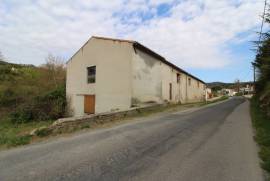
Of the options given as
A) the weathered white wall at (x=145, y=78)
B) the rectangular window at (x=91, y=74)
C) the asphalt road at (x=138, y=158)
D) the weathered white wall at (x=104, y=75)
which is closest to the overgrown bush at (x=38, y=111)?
the weathered white wall at (x=104, y=75)

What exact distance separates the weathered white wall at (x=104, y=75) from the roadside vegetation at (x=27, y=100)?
7.42 feet

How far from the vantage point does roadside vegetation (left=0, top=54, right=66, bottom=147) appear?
485 inches

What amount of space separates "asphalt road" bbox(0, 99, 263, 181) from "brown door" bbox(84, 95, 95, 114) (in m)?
10.7

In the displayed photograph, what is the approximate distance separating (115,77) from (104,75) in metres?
1.24

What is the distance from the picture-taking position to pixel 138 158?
5523 millimetres

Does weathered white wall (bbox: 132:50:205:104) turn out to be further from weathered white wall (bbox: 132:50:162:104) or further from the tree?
the tree

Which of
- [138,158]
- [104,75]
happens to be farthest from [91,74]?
[138,158]

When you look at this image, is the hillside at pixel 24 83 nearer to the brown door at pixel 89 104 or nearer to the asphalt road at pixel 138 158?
the brown door at pixel 89 104

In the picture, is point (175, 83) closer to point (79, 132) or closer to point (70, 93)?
point (70, 93)

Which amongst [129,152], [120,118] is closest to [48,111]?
[120,118]

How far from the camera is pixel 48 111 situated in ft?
62.9

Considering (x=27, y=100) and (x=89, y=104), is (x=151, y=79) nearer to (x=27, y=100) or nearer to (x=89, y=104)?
(x=89, y=104)

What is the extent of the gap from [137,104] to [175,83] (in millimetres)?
9637

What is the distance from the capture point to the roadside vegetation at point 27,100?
1232 centimetres
